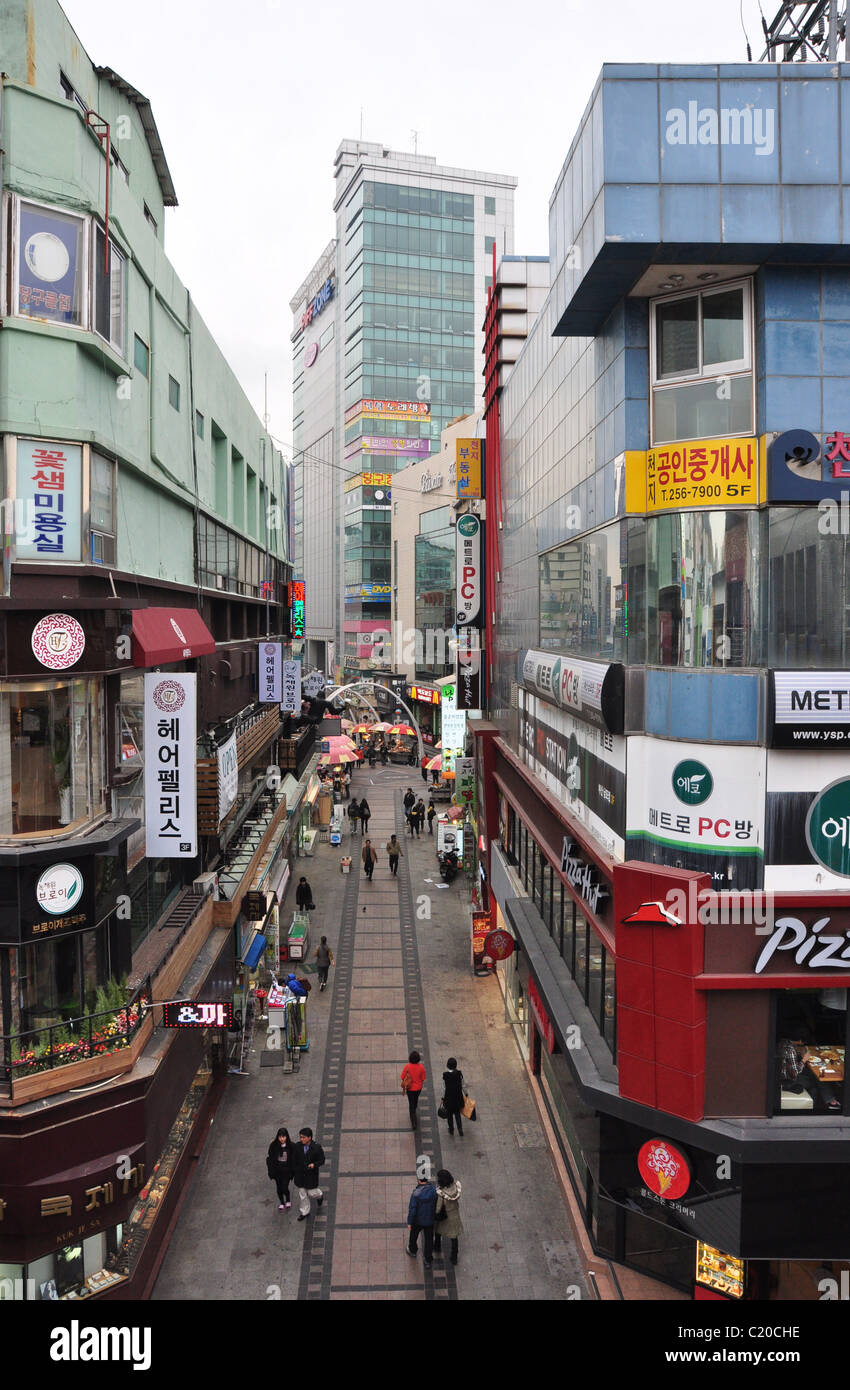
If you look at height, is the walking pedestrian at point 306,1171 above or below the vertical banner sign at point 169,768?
below

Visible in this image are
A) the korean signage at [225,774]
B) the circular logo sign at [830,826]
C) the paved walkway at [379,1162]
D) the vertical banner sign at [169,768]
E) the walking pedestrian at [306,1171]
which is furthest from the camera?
the korean signage at [225,774]

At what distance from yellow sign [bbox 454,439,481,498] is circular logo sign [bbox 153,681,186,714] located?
1915cm

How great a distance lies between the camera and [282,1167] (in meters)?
15.5

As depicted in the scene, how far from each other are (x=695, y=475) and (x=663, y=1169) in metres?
8.35

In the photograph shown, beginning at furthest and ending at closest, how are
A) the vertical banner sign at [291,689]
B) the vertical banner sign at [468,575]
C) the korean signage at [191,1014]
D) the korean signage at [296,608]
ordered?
the korean signage at [296,608] < the vertical banner sign at [291,689] < the vertical banner sign at [468,575] < the korean signage at [191,1014]

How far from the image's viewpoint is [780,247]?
1087cm

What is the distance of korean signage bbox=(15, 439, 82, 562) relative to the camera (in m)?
11.5

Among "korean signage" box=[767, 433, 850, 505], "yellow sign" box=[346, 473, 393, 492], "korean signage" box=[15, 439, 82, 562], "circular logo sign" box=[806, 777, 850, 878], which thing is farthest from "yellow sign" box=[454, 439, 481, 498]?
"yellow sign" box=[346, 473, 393, 492]

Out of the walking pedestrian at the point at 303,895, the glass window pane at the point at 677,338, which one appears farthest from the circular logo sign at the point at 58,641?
the walking pedestrian at the point at 303,895

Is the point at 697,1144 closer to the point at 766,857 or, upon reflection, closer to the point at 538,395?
the point at 766,857

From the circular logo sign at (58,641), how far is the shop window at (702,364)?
762 cm

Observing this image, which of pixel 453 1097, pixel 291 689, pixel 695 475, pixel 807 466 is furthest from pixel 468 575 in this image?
pixel 807 466

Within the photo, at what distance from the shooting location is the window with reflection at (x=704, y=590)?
36.4 ft

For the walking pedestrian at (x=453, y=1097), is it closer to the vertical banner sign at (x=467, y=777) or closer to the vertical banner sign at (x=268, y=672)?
the vertical banner sign at (x=268, y=672)
